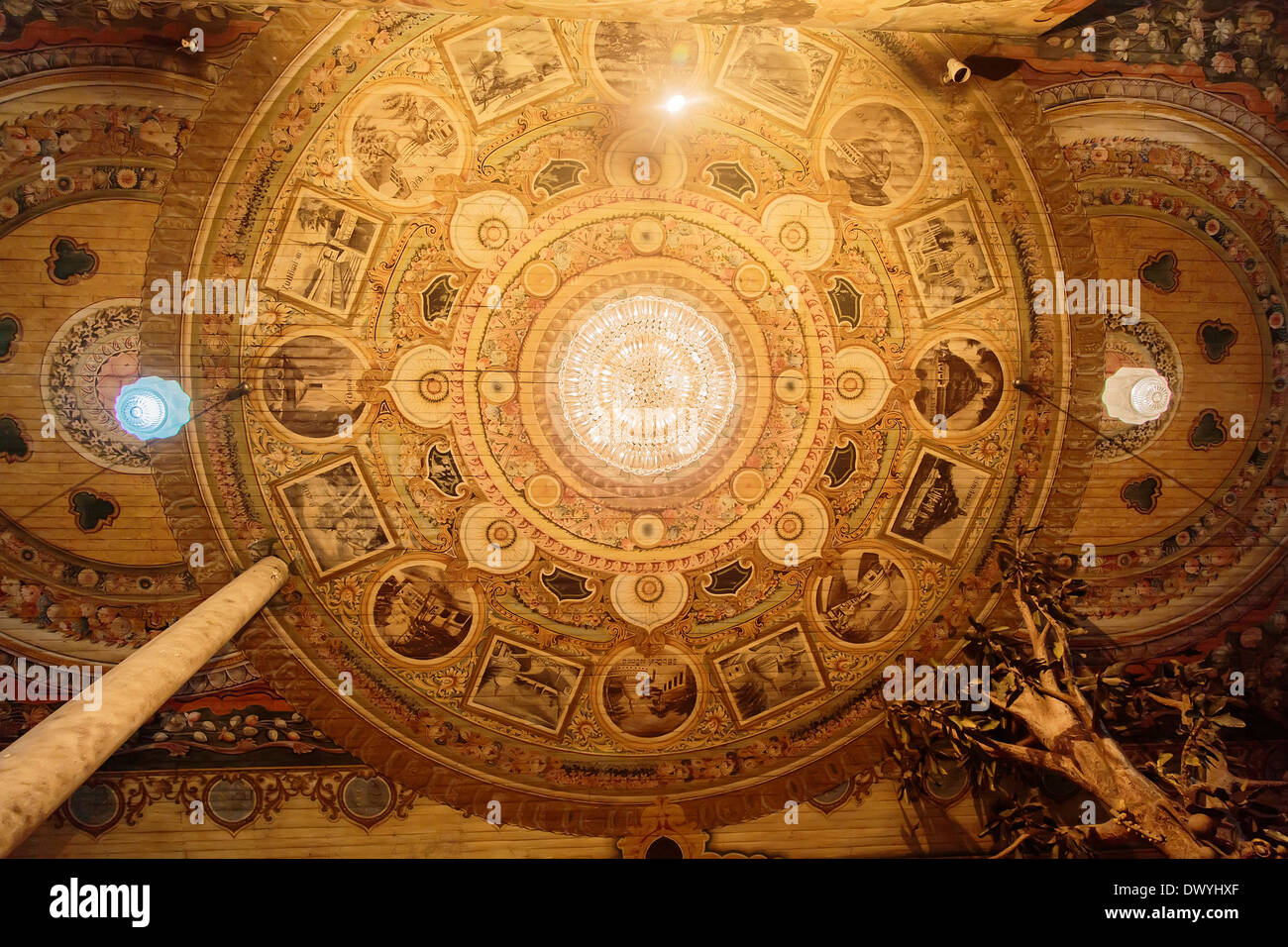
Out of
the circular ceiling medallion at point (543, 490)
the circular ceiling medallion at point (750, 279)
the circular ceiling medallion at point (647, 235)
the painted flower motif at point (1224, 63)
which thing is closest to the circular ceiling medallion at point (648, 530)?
the circular ceiling medallion at point (543, 490)

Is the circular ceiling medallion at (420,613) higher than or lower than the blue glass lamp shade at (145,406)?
lower

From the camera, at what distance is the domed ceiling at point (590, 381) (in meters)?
7.81

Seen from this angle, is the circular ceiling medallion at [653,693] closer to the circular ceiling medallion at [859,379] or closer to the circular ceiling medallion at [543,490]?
the circular ceiling medallion at [543,490]

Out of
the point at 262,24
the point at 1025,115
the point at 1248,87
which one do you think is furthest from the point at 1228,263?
the point at 262,24

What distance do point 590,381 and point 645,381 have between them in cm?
58

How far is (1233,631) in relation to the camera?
857cm

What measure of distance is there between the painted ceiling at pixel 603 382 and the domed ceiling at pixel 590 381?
1.7 inches

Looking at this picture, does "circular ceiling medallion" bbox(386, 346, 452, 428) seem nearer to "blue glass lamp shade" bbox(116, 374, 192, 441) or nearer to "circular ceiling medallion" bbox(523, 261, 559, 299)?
"circular ceiling medallion" bbox(523, 261, 559, 299)

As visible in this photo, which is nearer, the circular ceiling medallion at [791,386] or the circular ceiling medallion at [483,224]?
the circular ceiling medallion at [483,224]

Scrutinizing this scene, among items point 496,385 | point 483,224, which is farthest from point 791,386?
point 483,224

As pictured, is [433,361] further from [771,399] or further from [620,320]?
[771,399]

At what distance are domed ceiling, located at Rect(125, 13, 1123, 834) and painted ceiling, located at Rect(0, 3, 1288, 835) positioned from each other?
42 millimetres

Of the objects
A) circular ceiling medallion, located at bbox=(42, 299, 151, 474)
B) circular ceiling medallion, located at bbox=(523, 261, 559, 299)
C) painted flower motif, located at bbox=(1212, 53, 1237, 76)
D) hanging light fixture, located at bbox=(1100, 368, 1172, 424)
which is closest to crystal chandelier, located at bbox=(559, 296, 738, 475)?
circular ceiling medallion, located at bbox=(523, 261, 559, 299)

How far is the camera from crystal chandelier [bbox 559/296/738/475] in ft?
23.9
